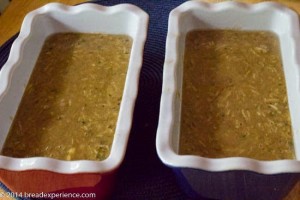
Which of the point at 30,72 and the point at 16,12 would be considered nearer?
the point at 30,72

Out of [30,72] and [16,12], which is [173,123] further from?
[16,12]

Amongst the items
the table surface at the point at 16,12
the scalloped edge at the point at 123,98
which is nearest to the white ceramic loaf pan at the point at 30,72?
the scalloped edge at the point at 123,98

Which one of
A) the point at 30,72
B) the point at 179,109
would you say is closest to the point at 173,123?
the point at 179,109

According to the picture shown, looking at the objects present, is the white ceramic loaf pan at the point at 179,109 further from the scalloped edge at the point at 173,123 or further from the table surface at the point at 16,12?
the table surface at the point at 16,12

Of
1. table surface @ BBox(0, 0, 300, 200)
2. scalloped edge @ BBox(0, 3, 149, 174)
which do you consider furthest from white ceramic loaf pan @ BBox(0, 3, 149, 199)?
table surface @ BBox(0, 0, 300, 200)

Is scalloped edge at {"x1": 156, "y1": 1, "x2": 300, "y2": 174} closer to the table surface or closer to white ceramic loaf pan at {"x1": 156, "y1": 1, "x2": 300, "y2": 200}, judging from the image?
white ceramic loaf pan at {"x1": 156, "y1": 1, "x2": 300, "y2": 200}

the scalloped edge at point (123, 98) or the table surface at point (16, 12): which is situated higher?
the scalloped edge at point (123, 98)

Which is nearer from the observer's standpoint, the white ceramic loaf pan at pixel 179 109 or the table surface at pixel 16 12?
the white ceramic loaf pan at pixel 179 109
